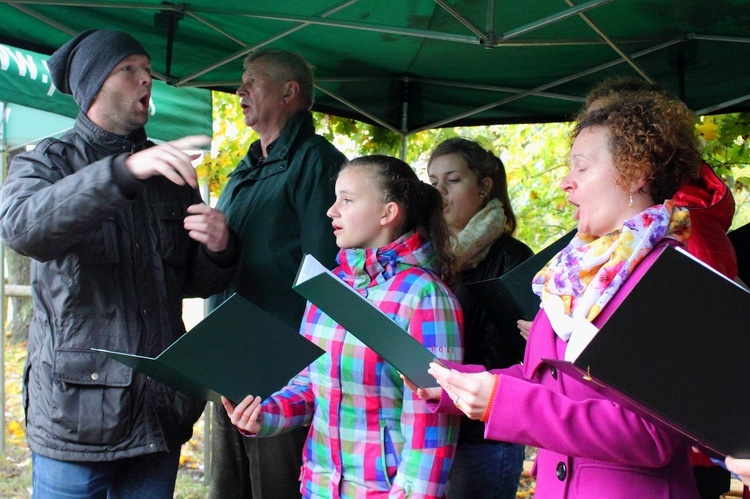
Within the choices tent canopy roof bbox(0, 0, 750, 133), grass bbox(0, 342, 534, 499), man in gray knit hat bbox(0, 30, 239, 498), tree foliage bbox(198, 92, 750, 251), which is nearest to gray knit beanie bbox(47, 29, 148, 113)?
man in gray knit hat bbox(0, 30, 239, 498)

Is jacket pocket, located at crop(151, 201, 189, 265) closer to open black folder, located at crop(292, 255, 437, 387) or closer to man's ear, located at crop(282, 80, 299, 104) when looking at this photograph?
open black folder, located at crop(292, 255, 437, 387)

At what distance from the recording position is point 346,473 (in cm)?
235

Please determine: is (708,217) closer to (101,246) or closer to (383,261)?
(383,261)

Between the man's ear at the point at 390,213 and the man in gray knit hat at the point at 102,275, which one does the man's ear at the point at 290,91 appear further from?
the man's ear at the point at 390,213

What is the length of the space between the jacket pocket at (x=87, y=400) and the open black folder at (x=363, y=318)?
0.80 meters

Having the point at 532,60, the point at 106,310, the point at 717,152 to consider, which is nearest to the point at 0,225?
the point at 106,310

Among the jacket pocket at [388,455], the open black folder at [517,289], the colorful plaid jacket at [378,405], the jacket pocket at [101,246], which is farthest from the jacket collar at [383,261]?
the jacket pocket at [101,246]

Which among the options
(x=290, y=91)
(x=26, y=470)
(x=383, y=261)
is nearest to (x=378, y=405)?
(x=383, y=261)

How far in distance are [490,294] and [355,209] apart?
21.0 inches

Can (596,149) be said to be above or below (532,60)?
below

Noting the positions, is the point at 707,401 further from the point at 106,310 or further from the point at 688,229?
the point at 106,310

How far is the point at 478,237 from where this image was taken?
3303mm

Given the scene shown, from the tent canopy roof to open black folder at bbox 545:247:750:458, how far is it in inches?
77.5

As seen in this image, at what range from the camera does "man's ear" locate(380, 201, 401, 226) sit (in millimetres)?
2613
